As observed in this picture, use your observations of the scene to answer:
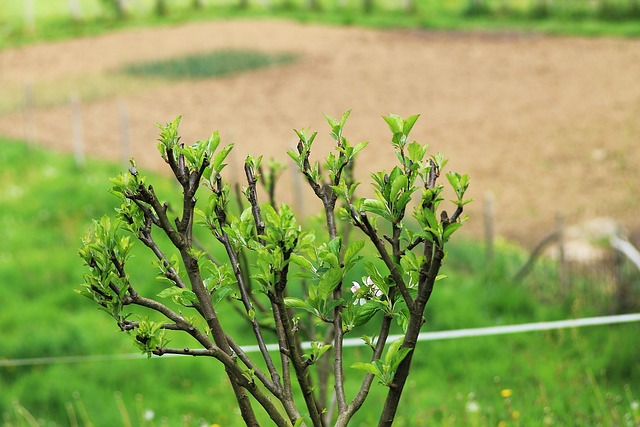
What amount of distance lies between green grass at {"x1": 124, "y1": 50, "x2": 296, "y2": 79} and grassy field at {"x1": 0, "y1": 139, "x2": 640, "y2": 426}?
8063 millimetres

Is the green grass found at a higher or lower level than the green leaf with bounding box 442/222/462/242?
lower

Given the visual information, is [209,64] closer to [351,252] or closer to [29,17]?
[29,17]

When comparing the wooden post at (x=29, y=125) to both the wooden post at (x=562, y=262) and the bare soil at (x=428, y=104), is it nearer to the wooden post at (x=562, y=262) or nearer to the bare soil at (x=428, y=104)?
the bare soil at (x=428, y=104)

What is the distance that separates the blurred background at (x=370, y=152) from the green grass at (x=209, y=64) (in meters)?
0.04

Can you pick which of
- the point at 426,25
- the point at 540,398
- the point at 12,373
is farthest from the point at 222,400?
the point at 426,25

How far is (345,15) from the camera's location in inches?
720

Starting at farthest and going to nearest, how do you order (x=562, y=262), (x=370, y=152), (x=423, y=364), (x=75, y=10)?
(x=75, y=10) < (x=370, y=152) < (x=562, y=262) < (x=423, y=364)

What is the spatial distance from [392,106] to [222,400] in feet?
29.5

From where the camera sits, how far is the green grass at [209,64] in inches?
591

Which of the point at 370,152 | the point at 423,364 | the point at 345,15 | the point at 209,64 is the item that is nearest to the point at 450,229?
the point at 423,364

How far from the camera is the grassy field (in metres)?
3.86

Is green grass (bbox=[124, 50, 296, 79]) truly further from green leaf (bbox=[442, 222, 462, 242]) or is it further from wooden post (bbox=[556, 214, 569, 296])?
green leaf (bbox=[442, 222, 462, 242])

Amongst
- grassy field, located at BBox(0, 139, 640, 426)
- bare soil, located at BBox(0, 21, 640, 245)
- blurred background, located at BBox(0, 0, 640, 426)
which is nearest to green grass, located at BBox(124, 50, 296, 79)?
blurred background, located at BBox(0, 0, 640, 426)

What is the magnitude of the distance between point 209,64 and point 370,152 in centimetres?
445
